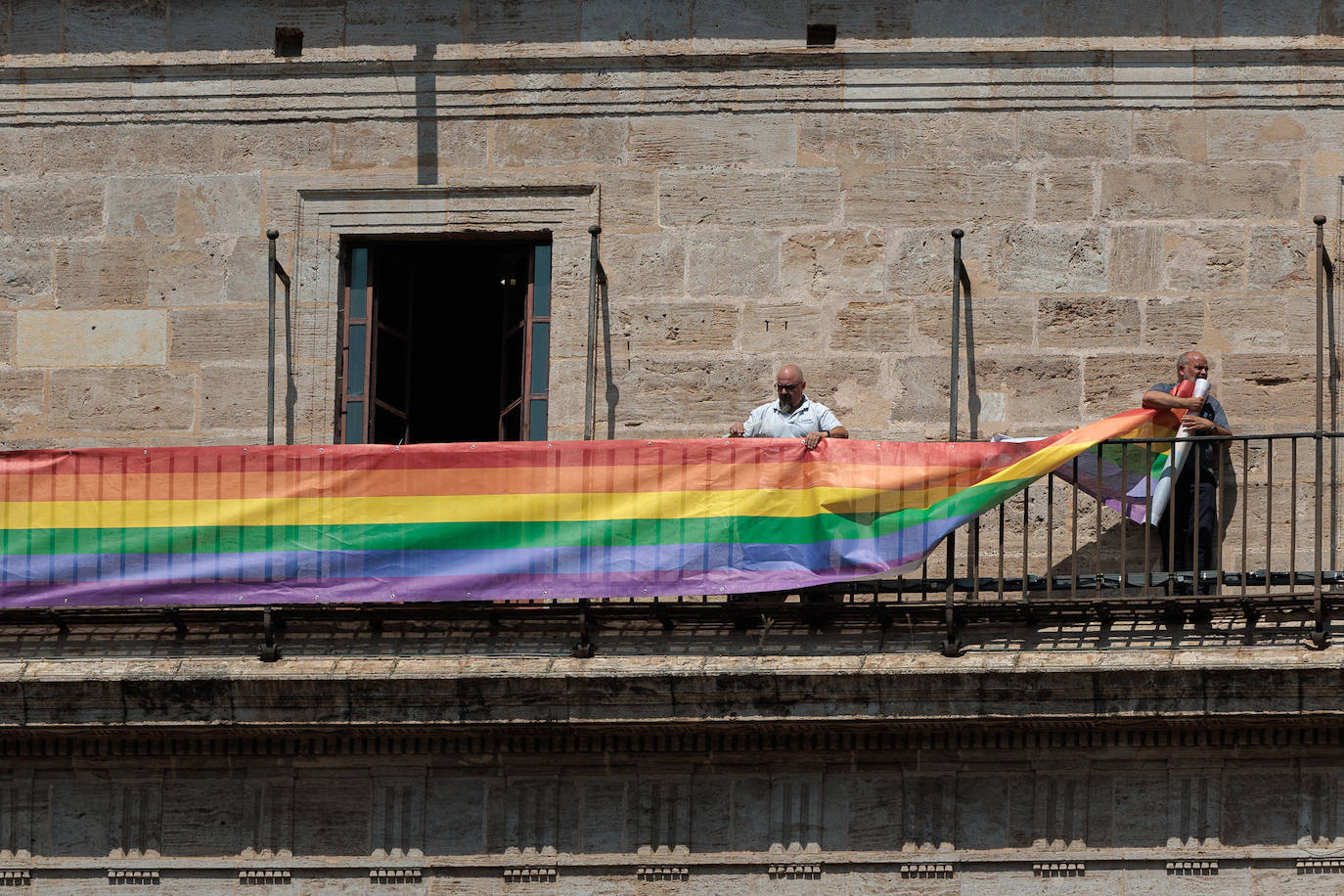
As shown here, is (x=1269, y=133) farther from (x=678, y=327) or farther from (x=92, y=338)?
(x=92, y=338)

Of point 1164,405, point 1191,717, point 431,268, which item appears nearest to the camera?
point 1191,717

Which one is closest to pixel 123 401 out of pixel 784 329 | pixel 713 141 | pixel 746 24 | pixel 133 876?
pixel 133 876

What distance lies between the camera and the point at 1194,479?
572 inches

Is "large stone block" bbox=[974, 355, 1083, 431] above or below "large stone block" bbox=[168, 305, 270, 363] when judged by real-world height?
below

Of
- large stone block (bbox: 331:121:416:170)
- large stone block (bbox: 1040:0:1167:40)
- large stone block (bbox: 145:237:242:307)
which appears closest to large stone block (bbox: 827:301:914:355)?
large stone block (bbox: 1040:0:1167:40)

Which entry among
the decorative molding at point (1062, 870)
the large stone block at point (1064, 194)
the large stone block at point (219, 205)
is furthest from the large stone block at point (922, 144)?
the decorative molding at point (1062, 870)

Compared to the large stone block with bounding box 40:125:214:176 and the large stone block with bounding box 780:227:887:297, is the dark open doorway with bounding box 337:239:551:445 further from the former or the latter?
the large stone block with bounding box 780:227:887:297

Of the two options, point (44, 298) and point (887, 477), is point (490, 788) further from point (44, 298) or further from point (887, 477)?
point (44, 298)

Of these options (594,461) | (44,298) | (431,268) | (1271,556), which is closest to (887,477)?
(594,461)

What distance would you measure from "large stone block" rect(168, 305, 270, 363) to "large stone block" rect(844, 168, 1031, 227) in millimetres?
3660

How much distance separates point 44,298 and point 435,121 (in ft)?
8.64

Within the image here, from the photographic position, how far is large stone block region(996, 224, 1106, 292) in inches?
623

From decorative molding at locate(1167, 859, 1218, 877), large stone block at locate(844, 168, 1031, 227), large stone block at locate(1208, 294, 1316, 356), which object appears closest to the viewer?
decorative molding at locate(1167, 859, 1218, 877)

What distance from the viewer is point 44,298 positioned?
640 inches
